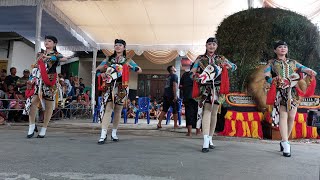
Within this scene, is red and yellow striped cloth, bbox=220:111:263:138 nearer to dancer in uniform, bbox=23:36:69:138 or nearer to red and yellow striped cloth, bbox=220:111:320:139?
red and yellow striped cloth, bbox=220:111:320:139

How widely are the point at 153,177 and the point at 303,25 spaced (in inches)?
207

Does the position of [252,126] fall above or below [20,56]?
below

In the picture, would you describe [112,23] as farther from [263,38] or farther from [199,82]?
[199,82]

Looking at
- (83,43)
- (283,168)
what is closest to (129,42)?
(83,43)

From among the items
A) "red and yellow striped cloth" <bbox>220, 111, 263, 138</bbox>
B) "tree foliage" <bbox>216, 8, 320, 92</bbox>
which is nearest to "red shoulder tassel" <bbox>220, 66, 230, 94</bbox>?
"red and yellow striped cloth" <bbox>220, 111, 263, 138</bbox>

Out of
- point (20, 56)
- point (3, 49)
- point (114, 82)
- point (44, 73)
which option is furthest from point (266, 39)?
point (3, 49)

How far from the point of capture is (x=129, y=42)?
40.7 ft

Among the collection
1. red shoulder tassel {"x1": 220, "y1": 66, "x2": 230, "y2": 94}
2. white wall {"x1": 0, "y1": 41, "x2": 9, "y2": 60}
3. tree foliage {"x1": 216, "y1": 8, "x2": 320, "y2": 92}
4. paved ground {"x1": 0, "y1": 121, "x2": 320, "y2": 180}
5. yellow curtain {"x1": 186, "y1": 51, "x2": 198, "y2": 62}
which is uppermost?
white wall {"x1": 0, "y1": 41, "x2": 9, "y2": 60}

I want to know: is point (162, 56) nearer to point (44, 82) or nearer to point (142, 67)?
point (142, 67)

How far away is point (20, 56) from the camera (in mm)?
13383

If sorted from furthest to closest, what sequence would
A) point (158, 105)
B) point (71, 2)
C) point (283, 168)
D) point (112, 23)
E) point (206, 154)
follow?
1. point (158, 105)
2. point (112, 23)
3. point (71, 2)
4. point (206, 154)
5. point (283, 168)

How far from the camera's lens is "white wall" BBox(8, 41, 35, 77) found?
42.9ft

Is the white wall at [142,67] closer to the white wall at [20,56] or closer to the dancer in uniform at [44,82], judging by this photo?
the white wall at [20,56]

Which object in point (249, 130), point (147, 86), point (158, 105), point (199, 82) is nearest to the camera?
point (199, 82)
